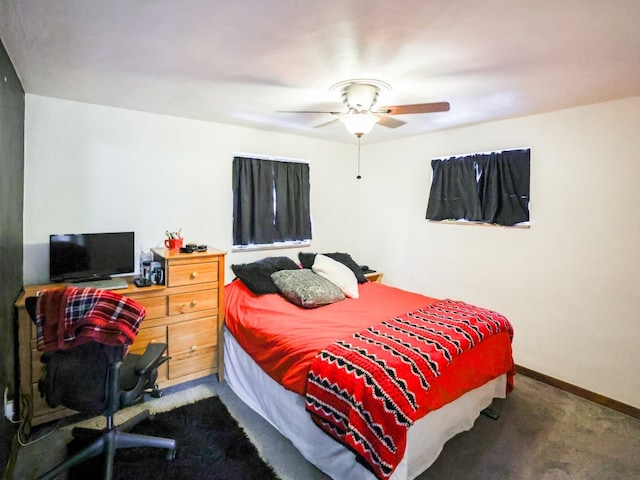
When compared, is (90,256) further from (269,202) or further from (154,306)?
(269,202)

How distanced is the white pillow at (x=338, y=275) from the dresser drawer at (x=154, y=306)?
1.44 meters

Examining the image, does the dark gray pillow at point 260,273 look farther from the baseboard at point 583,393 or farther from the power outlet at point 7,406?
the baseboard at point 583,393

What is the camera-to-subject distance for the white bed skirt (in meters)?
1.86

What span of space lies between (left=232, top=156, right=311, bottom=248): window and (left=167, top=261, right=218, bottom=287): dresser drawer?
2.68 ft

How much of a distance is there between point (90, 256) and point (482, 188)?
365 cm

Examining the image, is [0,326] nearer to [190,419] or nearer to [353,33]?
[190,419]

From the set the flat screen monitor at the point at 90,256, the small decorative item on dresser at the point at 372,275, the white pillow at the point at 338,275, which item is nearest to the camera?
the flat screen monitor at the point at 90,256

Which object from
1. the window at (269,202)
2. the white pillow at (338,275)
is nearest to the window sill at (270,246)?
the window at (269,202)

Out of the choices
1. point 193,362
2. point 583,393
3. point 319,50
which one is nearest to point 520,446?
point 583,393

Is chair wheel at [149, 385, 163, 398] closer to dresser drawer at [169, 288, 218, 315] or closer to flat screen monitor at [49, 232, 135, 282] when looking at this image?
dresser drawer at [169, 288, 218, 315]

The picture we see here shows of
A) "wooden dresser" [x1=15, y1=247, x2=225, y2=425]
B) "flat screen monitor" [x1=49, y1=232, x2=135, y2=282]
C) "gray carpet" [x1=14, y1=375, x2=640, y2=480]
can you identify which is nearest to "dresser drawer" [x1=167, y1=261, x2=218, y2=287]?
"wooden dresser" [x1=15, y1=247, x2=225, y2=425]

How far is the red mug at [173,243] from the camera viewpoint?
308cm

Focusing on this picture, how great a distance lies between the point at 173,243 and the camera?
10.1 feet

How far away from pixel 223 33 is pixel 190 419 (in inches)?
96.2
